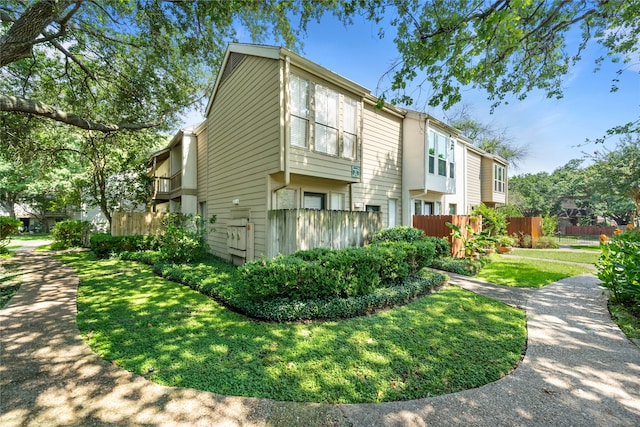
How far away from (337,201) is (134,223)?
433 inches

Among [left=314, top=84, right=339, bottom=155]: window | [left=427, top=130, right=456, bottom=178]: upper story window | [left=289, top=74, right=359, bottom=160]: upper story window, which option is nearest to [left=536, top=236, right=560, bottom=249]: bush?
[left=427, top=130, right=456, bottom=178]: upper story window

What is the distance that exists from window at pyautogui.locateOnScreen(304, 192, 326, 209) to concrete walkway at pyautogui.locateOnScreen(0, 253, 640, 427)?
6.10 meters

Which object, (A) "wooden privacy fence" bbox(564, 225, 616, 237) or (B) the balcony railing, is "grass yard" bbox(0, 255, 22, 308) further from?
(A) "wooden privacy fence" bbox(564, 225, 616, 237)

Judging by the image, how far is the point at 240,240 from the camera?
8.73 metres

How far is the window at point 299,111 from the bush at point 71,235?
15.9m

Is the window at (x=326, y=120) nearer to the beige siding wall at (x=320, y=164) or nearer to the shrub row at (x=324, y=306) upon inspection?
the beige siding wall at (x=320, y=164)

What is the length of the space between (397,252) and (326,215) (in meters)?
2.16

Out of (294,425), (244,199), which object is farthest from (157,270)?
(294,425)

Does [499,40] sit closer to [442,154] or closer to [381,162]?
[381,162]

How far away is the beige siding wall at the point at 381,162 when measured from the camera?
10.6 m

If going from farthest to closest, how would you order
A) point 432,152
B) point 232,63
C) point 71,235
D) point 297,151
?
1. point 71,235
2. point 432,152
3. point 232,63
4. point 297,151

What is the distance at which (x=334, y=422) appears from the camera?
2367 mm

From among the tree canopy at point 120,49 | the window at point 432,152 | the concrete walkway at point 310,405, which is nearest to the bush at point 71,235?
the tree canopy at point 120,49

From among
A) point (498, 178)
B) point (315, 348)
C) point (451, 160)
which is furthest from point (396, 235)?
point (498, 178)
